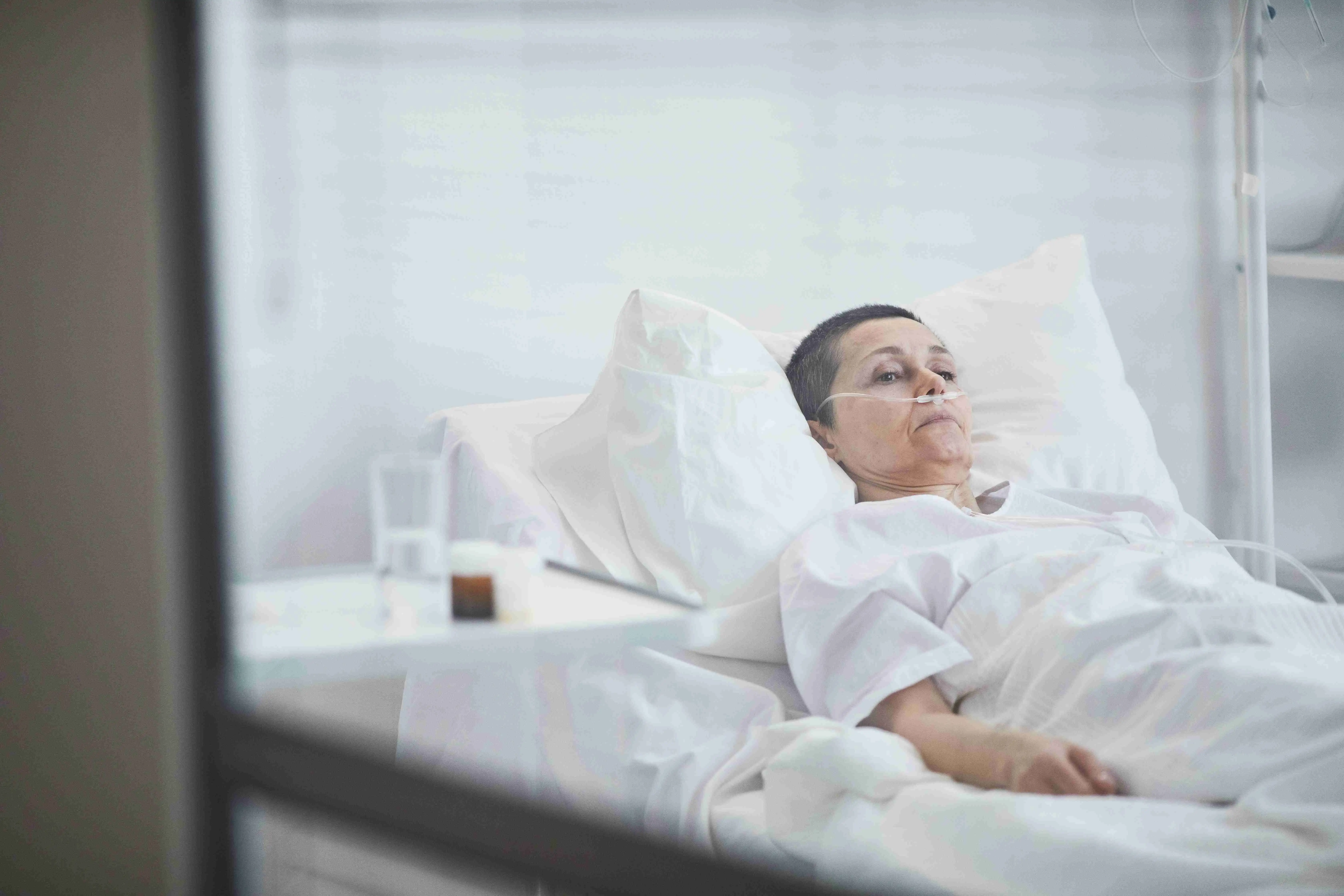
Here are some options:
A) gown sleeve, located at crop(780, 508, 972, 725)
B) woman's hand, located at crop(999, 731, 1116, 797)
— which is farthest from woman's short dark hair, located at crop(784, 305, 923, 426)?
woman's hand, located at crop(999, 731, 1116, 797)

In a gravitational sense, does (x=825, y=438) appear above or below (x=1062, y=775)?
above

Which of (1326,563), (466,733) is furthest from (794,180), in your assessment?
(1326,563)

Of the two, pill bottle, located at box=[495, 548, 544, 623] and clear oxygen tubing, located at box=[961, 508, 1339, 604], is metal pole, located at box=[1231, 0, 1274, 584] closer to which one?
clear oxygen tubing, located at box=[961, 508, 1339, 604]

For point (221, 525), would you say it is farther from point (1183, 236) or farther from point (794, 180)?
point (1183, 236)

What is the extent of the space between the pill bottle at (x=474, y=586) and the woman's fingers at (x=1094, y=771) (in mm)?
505

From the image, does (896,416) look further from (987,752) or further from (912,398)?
(987,752)

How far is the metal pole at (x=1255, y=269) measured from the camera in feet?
6.70

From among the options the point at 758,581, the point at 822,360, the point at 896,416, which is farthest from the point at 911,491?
the point at 758,581

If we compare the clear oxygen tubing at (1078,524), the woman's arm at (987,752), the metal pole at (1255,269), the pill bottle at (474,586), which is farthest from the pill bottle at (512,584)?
the metal pole at (1255,269)

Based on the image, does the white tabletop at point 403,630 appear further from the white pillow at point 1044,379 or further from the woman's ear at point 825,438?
the white pillow at point 1044,379

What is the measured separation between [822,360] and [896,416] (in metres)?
0.15

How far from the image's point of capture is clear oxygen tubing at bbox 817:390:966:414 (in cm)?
154

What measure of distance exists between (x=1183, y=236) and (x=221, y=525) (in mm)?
2081

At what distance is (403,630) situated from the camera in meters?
0.73
